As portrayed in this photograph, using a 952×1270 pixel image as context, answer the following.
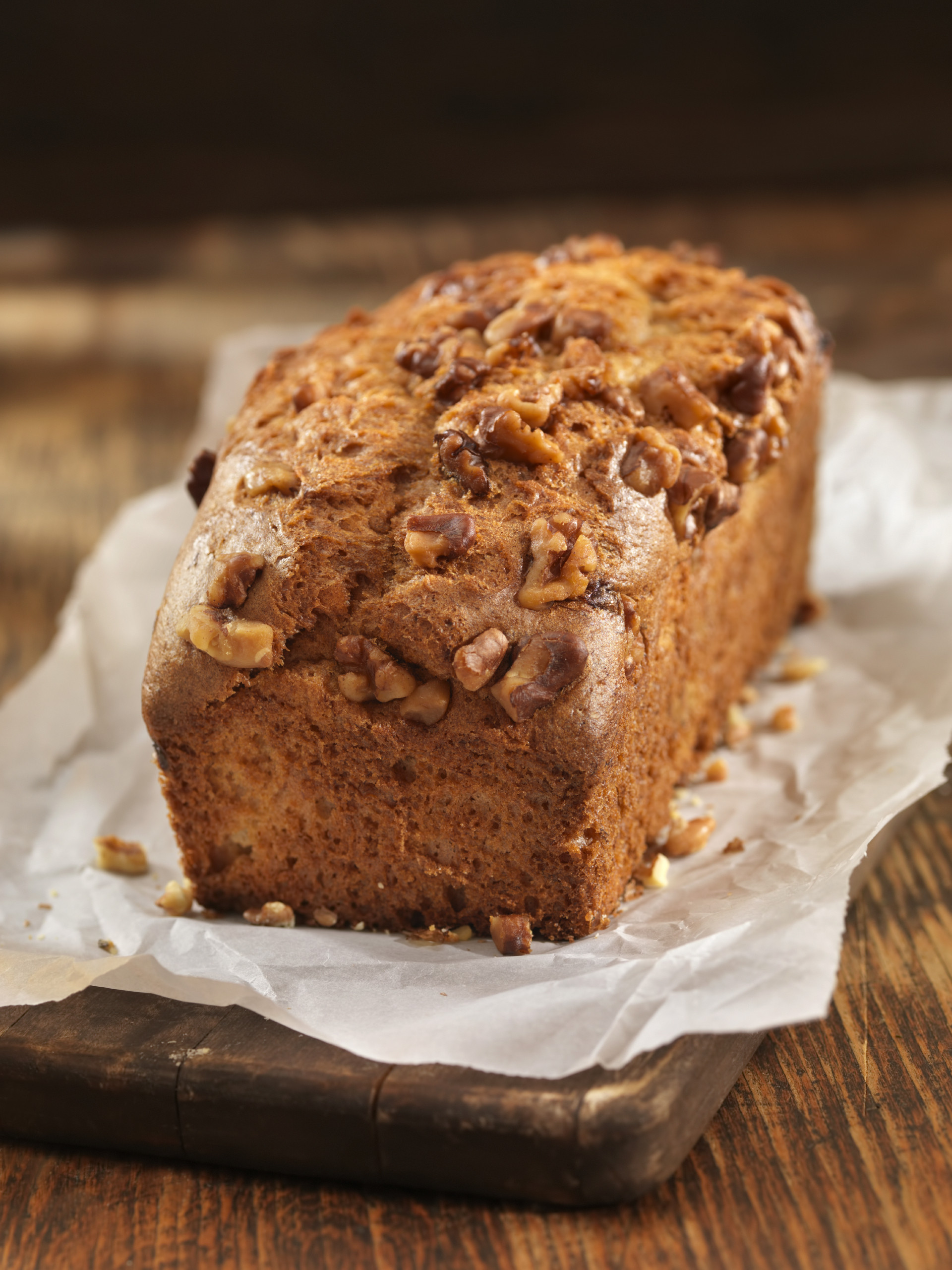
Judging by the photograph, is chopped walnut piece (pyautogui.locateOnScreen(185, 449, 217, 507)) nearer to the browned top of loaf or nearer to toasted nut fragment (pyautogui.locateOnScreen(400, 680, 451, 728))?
the browned top of loaf

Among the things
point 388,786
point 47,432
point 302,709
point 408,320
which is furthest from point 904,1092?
point 47,432

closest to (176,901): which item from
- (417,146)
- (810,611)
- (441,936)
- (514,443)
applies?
(441,936)

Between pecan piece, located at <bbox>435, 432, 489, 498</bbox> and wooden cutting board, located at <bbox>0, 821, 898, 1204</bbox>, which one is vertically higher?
pecan piece, located at <bbox>435, 432, 489, 498</bbox>

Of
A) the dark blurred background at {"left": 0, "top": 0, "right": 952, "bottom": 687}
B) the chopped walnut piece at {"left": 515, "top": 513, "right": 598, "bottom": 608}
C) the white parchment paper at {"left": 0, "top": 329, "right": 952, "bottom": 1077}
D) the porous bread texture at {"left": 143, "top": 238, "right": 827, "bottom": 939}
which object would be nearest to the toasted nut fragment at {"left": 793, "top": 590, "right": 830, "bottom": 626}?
the white parchment paper at {"left": 0, "top": 329, "right": 952, "bottom": 1077}

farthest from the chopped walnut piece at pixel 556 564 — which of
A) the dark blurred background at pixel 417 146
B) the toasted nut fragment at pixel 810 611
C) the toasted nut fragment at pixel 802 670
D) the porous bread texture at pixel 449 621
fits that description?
the dark blurred background at pixel 417 146

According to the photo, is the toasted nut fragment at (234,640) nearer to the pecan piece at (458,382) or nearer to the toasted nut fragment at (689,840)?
the pecan piece at (458,382)

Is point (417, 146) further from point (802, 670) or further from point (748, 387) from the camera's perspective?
point (748, 387)
